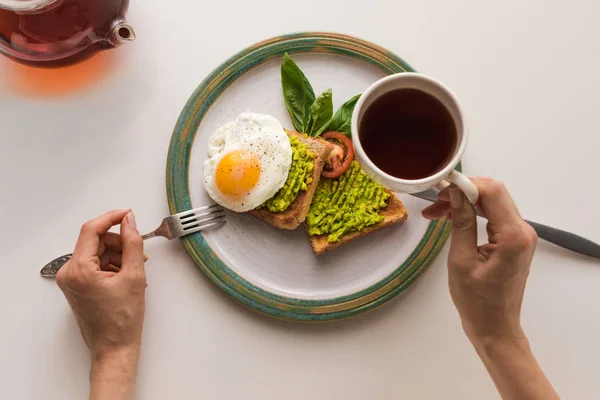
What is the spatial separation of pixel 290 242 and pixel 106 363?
0.80m

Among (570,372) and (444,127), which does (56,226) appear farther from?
(570,372)

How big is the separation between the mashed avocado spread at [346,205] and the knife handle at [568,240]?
0.63 meters

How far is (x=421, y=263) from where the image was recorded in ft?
6.16

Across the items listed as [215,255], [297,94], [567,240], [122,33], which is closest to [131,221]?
[215,255]

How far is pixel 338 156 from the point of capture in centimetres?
193

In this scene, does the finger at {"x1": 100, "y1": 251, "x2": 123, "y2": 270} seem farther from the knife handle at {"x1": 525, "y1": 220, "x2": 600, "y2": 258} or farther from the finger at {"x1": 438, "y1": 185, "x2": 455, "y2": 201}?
the knife handle at {"x1": 525, "y1": 220, "x2": 600, "y2": 258}

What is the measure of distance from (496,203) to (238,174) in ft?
2.82

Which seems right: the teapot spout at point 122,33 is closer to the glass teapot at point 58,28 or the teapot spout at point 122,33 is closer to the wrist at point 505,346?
the glass teapot at point 58,28

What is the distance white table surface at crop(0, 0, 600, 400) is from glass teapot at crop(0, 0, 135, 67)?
283mm

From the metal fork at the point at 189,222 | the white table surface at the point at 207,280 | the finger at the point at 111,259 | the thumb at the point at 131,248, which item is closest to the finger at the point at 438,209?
the white table surface at the point at 207,280

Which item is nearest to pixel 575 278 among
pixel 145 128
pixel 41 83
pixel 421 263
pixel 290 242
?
pixel 421 263

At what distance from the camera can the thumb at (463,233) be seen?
4.97 ft

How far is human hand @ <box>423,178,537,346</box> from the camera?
59.4 inches

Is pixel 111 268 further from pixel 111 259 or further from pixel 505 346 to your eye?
pixel 505 346
